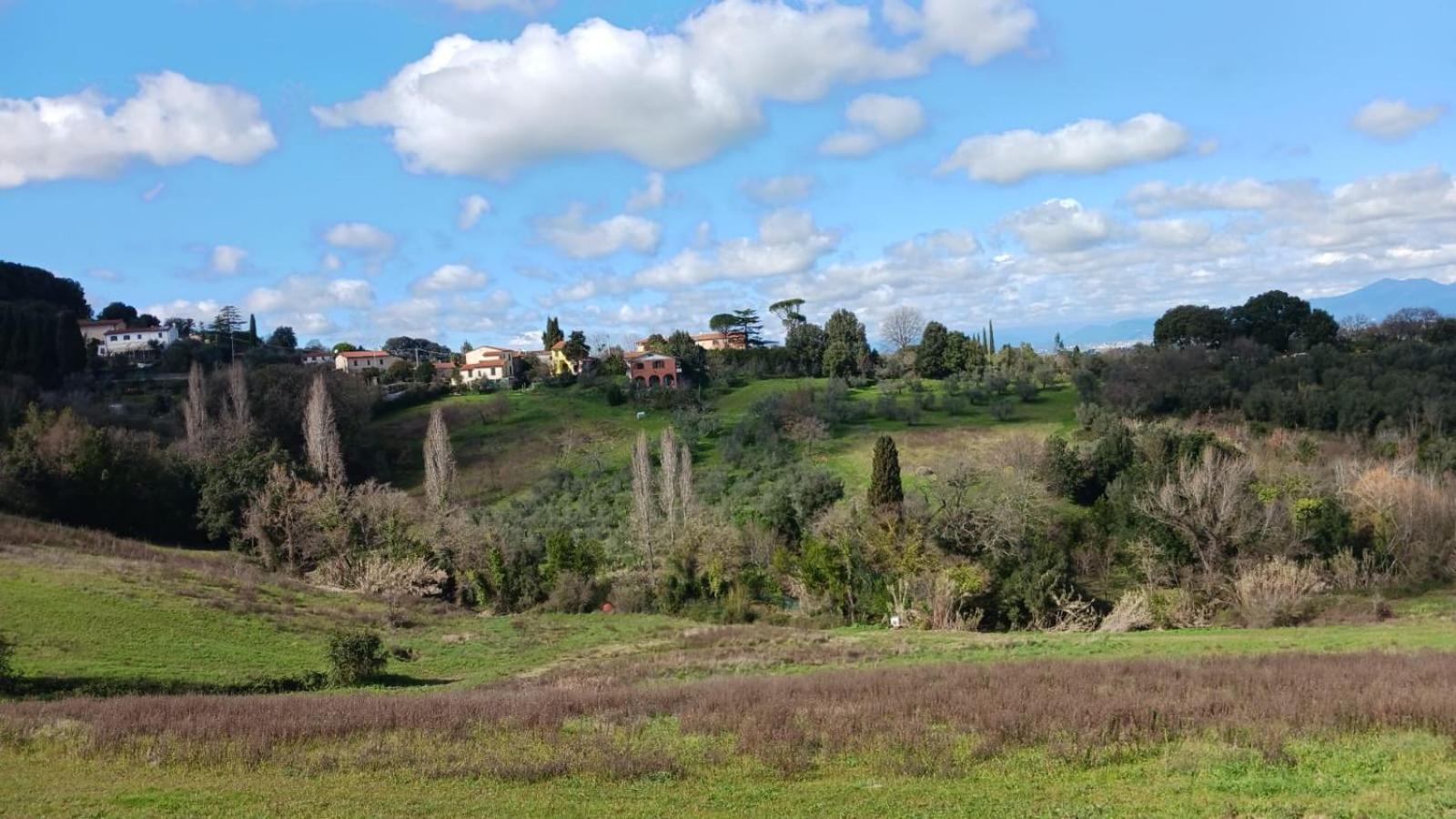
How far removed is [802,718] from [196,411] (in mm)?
63964

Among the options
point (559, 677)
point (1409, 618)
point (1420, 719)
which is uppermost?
point (1420, 719)

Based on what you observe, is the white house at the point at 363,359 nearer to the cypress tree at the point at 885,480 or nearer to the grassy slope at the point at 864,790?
the cypress tree at the point at 885,480

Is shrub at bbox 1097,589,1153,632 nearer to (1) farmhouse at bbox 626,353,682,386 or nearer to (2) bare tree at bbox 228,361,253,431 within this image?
(2) bare tree at bbox 228,361,253,431

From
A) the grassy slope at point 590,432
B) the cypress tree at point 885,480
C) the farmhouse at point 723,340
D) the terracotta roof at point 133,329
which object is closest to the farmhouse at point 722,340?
the farmhouse at point 723,340

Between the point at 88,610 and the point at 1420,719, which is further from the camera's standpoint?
the point at 88,610

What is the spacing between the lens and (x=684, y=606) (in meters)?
43.7

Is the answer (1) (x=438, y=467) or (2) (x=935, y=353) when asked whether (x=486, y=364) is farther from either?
(1) (x=438, y=467)

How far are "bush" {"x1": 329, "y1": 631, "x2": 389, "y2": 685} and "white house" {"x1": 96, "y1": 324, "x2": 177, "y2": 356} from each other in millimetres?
100220

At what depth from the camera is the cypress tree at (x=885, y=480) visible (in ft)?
151

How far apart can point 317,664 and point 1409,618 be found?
37822 mm

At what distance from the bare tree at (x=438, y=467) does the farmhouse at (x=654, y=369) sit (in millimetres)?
37641

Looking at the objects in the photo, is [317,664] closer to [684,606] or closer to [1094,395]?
[684,606]

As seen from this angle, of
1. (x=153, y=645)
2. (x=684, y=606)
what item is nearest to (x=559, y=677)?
(x=153, y=645)

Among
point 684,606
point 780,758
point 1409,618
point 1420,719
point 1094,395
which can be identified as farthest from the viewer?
point 1094,395
